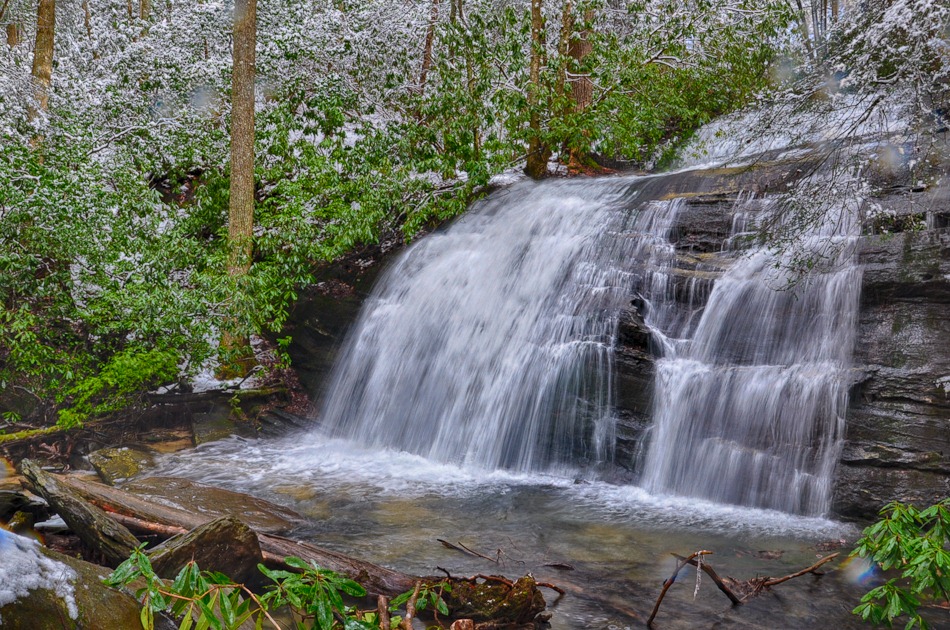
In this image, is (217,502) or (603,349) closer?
(217,502)

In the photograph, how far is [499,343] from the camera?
917 centimetres

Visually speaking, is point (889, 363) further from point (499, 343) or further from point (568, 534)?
point (499, 343)

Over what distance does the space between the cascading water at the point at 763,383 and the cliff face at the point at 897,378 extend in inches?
5.6

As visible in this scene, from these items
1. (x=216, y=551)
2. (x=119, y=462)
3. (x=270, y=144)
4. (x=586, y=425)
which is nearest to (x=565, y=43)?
(x=270, y=144)

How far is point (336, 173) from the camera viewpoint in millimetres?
12484

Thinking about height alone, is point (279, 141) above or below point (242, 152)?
above

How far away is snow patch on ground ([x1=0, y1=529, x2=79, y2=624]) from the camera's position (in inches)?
86.7

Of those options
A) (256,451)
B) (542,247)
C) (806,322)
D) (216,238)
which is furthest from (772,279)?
(216,238)

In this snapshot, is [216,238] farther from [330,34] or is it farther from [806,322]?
[806,322]

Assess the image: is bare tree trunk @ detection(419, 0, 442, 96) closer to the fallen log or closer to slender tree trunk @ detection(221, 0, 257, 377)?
slender tree trunk @ detection(221, 0, 257, 377)

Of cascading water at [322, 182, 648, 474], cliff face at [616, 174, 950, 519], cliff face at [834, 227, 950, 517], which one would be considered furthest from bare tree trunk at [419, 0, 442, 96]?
cliff face at [834, 227, 950, 517]

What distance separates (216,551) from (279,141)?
1070cm

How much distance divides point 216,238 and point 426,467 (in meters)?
7.11

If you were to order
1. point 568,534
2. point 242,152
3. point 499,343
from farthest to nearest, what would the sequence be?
point 242,152
point 499,343
point 568,534
